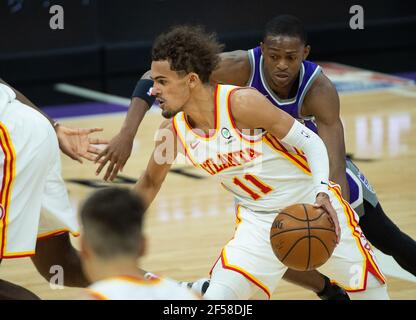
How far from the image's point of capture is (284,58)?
509 centimetres

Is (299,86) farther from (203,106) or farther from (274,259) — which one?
(274,259)

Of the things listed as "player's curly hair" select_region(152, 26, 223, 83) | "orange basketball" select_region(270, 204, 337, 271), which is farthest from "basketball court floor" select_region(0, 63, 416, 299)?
"player's curly hair" select_region(152, 26, 223, 83)

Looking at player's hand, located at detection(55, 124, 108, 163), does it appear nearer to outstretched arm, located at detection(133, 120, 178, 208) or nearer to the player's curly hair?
outstretched arm, located at detection(133, 120, 178, 208)

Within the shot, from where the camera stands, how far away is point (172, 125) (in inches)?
185

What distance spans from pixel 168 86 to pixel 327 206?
2.92 feet

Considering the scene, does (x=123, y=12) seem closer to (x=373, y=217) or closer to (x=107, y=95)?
(x=107, y=95)

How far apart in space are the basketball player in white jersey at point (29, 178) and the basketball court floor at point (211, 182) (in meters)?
1.36

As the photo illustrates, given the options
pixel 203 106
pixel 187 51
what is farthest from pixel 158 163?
pixel 187 51

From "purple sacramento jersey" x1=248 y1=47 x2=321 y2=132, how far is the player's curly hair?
662mm

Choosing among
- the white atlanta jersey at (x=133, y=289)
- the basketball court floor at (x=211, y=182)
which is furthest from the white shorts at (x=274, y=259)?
the white atlanta jersey at (x=133, y=289)

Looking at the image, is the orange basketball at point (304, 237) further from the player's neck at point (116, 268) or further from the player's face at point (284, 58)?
the player's neck at point (116, 268)

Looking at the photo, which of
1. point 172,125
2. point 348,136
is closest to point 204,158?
point 172,125

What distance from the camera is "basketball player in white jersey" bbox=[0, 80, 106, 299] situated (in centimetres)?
410
